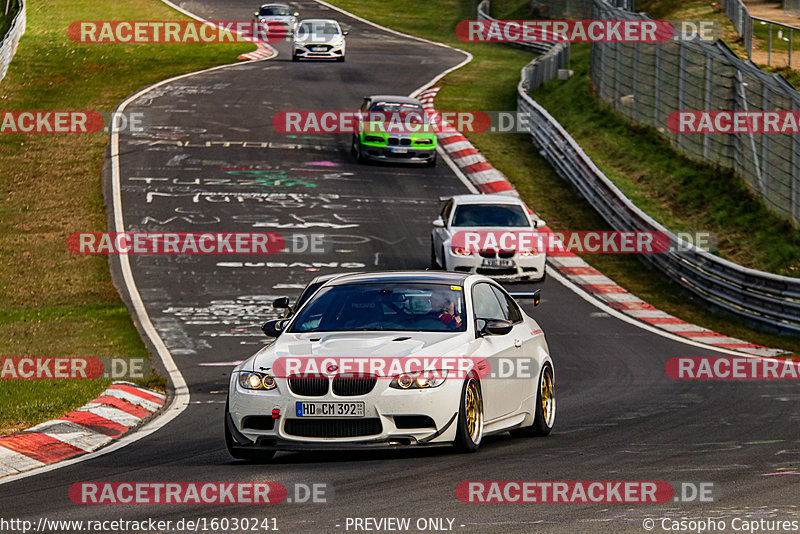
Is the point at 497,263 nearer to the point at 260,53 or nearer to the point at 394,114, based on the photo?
the point at 394,114

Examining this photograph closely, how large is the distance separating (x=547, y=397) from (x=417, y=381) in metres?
2.30

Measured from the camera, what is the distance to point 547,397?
1148cm

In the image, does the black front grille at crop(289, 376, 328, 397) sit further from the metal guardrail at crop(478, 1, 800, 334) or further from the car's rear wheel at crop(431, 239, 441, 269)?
the car's rear wheel at crop(431, 239, 441, 269)

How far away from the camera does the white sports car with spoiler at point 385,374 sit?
9.45 meters

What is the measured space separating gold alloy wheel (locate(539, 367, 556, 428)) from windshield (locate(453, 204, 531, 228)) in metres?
12.7

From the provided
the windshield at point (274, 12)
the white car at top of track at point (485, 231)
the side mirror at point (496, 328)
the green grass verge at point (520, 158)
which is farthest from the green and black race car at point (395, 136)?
the windshield at point (274, 12)

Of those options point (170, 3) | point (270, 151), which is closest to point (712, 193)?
point (270, 151)

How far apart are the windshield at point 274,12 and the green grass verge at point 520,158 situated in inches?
285

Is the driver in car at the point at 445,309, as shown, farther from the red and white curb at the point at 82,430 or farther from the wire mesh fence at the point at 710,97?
the wire mesh fence at the point at 710,97

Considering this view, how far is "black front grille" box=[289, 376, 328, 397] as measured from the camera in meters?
9.48

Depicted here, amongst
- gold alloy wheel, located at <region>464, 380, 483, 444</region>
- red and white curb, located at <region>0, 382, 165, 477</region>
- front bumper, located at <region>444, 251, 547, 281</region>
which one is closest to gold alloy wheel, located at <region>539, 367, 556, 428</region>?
gold alloy wheel, located at <region>464, 380, 483, 444</region>

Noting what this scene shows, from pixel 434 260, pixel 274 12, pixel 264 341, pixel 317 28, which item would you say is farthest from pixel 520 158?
pixel 274 12

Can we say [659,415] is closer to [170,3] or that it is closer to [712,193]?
[712,193]

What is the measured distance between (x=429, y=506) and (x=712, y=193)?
2164 cm
